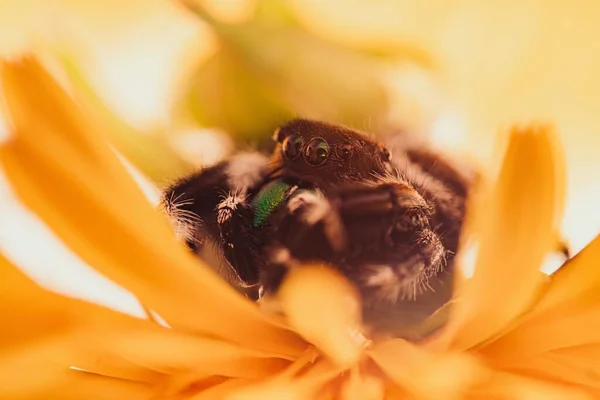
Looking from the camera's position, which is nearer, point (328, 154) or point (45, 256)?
point (328, 154)

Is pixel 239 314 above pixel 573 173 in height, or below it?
below

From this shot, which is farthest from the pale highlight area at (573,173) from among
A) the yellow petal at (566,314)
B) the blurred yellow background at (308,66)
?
the yellow petal at (566,314)

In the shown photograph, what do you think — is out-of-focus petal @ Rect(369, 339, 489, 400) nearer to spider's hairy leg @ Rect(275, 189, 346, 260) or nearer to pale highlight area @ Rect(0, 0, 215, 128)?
spider's hairy leg @ Rect(275, 189, 346, 260)

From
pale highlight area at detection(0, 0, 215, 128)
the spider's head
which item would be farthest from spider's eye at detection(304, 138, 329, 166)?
pale highlight area at detection(0, 0, 215, 128)

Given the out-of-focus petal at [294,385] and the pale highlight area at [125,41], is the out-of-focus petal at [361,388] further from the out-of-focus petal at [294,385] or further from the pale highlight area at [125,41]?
the pale highlight area at [125,41]

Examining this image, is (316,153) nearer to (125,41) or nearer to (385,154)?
(385,154)

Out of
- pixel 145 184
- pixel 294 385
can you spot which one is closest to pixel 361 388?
pixel 294 385

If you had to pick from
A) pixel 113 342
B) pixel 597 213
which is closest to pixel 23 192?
pixel 113 342

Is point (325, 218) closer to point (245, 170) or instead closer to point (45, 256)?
point (245, 170)
